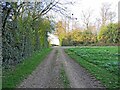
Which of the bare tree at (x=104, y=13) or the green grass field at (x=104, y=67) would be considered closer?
the green grass field at (x=104, y=67)

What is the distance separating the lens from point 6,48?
12484mm

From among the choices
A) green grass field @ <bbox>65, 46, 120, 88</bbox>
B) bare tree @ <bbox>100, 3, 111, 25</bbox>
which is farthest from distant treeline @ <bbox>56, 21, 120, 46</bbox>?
green grass field @ <bbox>65, 46, 120, 88</bbox>

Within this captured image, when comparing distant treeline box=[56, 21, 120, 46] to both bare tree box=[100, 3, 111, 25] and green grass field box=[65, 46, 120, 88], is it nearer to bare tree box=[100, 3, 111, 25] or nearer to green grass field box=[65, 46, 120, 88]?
bare tree box=[100, 3, 111, 25]

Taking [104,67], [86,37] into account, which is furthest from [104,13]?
[104,67]

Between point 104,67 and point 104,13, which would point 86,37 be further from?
point 104,67

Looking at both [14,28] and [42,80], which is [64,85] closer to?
[42,80]

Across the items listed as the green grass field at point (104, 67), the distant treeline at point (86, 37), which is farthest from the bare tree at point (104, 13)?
the green grass field at point (104, 67)

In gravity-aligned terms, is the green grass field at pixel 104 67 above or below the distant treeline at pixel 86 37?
below

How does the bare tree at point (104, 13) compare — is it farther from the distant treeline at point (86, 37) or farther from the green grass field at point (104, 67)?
the green grass field at point (104, 67)

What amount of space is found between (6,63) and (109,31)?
159 ft

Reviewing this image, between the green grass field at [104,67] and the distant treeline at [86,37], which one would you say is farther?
the distant treeline at [86,37]

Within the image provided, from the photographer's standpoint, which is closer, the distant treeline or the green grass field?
the green grass field

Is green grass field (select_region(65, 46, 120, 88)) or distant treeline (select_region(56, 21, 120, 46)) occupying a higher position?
distant treeline (select_region(56, 21, 120, 46))

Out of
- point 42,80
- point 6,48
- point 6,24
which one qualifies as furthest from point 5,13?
point 42,80
